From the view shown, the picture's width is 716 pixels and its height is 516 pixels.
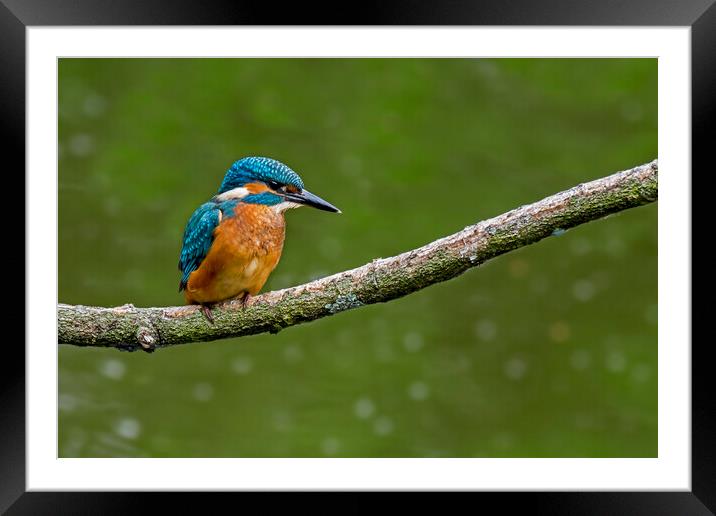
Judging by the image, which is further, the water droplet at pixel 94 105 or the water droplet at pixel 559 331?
the water droplet at pixel 559 331

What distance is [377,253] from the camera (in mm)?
5180

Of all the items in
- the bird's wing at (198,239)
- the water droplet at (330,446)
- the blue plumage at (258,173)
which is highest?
the blue plumage at (258,173)

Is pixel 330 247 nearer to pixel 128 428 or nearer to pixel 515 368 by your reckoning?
pixel 515 368

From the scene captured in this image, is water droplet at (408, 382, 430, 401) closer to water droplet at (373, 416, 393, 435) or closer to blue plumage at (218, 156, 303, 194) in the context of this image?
water droplet at (373, 416, 393, 435)

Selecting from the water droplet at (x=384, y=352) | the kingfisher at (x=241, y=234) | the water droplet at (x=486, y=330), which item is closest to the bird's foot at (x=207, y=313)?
the kingfisher at (x=241, y=234)

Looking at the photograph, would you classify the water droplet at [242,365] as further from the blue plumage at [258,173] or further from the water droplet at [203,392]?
the blue plumage at [258,173]

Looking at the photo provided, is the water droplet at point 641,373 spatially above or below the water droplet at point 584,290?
below

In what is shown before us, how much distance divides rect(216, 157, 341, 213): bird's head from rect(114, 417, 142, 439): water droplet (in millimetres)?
1212

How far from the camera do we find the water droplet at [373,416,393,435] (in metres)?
4.57

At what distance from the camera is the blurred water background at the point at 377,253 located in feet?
14.1
